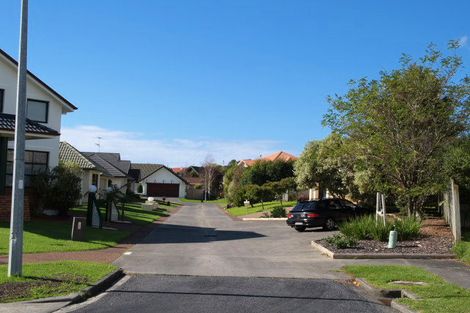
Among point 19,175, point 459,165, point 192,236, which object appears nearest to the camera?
point 19,175

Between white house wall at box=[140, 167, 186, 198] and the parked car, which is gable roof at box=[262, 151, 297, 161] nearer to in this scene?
white house wall at box=[140, 167, 186, 198]

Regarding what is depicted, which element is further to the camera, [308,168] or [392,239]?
[308,168]

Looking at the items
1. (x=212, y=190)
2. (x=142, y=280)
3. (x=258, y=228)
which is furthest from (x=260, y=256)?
(x=212, y=190)

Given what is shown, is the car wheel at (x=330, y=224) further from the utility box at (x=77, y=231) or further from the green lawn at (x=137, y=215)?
the utility box at (x=77, y=231)

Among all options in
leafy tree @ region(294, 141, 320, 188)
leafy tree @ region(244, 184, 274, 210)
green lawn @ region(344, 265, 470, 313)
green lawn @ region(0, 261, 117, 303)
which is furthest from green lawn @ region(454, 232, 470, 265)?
leafy tree @ region(244, 184, 274, 210)

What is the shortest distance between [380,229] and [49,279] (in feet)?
39.8

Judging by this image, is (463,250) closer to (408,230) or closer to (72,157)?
(408,230)

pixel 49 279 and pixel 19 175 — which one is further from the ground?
pixel 19 175

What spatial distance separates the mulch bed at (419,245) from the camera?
16734 mm

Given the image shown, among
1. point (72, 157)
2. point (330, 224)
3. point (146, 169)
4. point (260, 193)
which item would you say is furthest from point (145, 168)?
point (330, 224)

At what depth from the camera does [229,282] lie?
11.9 metres

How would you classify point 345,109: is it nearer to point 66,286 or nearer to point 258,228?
point 258,228

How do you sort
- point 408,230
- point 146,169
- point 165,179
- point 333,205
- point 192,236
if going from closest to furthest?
point 408,230 < point 192,236 < point 333,205 < point 165,179 < point 146,169

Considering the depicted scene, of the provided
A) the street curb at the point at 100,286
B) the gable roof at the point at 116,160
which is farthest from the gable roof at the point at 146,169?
the street curb at the point at 100,286
